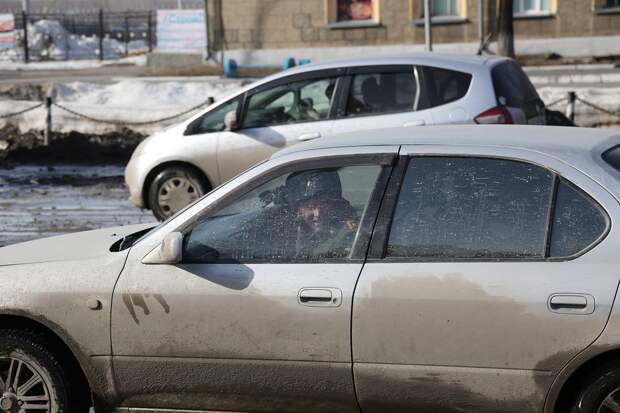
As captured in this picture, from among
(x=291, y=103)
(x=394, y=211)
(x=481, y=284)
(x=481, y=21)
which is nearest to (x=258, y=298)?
(x=394, y=211)

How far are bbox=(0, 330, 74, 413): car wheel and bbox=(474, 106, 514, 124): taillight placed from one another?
5863 mm

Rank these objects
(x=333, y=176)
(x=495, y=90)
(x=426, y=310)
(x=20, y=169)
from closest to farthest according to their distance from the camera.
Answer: (x=426, y=310) → (x=333, y=176) → (x=495, y=90) → (x=20, y=169)

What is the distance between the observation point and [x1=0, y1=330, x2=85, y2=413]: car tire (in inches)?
196

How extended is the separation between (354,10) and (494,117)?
24669 mm

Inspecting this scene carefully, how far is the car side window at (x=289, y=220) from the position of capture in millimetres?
4801

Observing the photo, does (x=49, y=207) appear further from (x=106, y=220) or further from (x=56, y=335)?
(x=56, y=335)

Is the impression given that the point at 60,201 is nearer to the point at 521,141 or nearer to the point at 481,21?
the point at 521,141

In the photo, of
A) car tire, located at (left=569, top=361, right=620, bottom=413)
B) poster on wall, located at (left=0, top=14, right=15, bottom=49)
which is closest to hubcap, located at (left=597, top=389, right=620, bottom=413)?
car tire, located at (left=569, top=361, right=620, bottom=413)

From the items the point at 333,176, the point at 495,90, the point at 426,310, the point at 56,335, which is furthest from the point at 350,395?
the point at 495,90

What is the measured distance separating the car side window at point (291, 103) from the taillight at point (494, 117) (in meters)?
1.43

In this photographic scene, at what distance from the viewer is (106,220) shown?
11.8m

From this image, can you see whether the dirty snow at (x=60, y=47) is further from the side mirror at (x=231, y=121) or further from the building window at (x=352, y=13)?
the side mirror at (x=231, y=121)

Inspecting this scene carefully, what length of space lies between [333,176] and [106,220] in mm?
7271

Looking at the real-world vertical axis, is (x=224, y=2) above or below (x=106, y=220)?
above
